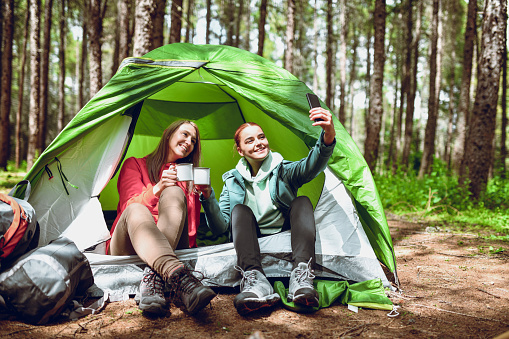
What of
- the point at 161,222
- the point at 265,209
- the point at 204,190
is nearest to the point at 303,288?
the point at 265,209

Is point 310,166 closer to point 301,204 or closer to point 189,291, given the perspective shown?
point 301,204

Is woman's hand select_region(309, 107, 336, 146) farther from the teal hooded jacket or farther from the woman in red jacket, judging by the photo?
the woman in red jacket

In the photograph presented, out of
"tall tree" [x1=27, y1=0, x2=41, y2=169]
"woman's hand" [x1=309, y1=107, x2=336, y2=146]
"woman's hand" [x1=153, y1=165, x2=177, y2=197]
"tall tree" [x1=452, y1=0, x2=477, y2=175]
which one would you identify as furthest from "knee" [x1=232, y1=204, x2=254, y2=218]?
"tall tree" [x1=27, y1=0, x2=41, y2=169]

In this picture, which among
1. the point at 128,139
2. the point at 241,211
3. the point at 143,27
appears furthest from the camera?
the point at 143,27

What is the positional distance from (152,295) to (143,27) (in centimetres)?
335

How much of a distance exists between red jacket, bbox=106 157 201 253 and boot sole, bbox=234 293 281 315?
0.71 m

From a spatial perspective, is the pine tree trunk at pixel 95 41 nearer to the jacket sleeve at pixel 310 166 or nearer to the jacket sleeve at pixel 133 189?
the jacket sleeve at pixel 133 189

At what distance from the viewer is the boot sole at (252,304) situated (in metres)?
1.86

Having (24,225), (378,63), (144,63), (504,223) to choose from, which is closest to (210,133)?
(144,63)

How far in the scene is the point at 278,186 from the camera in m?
2.35

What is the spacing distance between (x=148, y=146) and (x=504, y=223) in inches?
156

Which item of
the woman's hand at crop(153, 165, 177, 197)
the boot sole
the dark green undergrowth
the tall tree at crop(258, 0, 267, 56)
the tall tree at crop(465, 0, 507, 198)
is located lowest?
the boot sole

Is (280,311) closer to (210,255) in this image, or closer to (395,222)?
(210,255)

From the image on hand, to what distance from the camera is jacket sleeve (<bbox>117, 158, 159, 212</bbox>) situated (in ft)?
7.55
